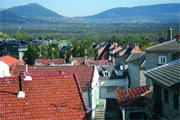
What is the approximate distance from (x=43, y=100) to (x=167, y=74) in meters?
3.89

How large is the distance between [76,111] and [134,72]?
15.6 metres

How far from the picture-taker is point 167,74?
7246 mm

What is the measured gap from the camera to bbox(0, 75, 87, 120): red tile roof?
21.8 ft

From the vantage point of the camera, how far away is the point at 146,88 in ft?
35.0

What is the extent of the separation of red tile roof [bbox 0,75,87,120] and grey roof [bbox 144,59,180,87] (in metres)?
2.48

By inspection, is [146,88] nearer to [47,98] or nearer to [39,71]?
[47,98]

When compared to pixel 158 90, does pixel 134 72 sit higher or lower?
lower

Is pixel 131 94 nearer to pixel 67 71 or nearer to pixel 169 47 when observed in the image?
pixel 67 71

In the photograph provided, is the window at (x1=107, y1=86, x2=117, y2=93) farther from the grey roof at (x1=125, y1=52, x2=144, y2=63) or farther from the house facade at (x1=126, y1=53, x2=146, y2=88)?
the grey roof at (x1=125, y1=52, x2=144, y2=63)

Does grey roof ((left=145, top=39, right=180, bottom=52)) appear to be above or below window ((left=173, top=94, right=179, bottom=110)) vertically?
above

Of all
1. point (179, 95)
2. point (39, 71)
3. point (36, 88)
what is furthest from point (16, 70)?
point (179, 95)

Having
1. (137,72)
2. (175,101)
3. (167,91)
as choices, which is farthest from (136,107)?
(137,72)

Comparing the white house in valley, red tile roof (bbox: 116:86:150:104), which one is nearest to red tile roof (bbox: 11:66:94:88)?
red tile roof (bbox: 116:86:150:104)

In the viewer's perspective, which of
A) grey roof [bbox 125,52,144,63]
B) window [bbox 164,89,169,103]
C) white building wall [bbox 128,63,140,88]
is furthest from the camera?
grey roof [bbox 125,52,144,63]
